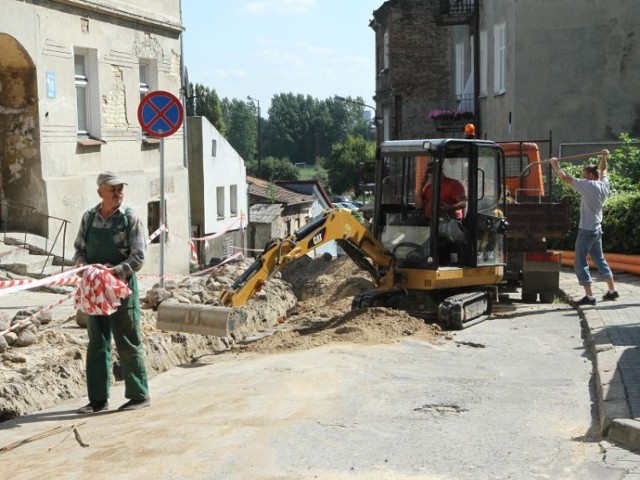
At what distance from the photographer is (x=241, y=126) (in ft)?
511

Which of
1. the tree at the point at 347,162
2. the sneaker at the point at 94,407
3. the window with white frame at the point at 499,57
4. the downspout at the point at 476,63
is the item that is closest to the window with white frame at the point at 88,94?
the sneaker at the point at 94,407

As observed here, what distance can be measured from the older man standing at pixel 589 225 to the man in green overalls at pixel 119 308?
693 cm

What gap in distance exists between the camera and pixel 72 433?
23.4ft

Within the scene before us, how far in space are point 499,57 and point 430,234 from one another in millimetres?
17218

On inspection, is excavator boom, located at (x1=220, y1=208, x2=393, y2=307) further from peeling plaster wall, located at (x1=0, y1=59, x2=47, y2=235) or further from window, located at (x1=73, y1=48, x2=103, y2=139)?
window, located at (x1=73, y1=48, x2=103, y2=139)

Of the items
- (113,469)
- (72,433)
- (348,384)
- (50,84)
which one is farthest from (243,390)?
(50,84)

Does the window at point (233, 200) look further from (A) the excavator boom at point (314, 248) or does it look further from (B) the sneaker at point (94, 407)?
(B) the sneaker at point (94, 407)

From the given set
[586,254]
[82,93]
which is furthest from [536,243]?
[82,93]

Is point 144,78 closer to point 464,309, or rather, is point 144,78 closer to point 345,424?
point 464,309

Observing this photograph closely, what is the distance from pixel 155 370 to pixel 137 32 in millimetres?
11372

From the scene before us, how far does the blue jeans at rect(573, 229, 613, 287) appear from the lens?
13.1m

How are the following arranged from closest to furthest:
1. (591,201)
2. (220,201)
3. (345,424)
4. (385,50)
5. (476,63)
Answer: (345,424), (591,201), (476,63), (220,201), (385,50)

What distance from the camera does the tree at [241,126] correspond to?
499ft

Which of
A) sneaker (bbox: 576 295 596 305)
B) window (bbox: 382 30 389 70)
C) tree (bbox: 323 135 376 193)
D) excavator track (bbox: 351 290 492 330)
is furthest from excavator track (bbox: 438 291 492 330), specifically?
tree (bbox: 323 135 376 193)
